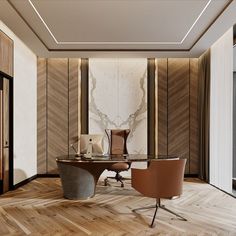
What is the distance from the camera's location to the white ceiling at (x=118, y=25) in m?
4.16

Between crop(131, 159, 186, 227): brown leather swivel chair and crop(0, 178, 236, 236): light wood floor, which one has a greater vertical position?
crop(131, 159, 186, 227): brown leather swivel chair

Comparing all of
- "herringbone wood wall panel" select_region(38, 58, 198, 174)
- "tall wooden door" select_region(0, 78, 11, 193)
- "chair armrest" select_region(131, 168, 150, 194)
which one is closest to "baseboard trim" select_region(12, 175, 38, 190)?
"tall wooden door" select_region(0, 78, 11, 193)

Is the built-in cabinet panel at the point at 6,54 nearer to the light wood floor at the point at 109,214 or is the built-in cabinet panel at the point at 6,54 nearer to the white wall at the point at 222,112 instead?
the light wood floor at the point at 109,214

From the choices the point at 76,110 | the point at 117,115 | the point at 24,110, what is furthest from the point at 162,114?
the point at 24,110

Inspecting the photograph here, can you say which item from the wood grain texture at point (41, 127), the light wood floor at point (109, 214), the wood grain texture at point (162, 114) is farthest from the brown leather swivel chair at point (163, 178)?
the wood grain texture at point (41, 127)

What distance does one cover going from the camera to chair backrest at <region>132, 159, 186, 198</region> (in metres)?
3.40

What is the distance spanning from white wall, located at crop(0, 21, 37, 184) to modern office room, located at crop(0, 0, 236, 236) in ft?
0.08

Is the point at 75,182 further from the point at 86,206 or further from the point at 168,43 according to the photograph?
the point at 168,43

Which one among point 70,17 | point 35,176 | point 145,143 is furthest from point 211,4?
point 35,176

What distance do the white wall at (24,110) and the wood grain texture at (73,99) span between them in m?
0.82

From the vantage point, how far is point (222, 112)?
555 centimetres

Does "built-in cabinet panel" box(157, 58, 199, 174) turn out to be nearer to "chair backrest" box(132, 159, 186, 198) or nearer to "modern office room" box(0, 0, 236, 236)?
"modern office room" box(0, 0, 236, 236)

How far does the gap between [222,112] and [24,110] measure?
402 cm

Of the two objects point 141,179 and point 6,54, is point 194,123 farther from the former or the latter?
point 6,54
